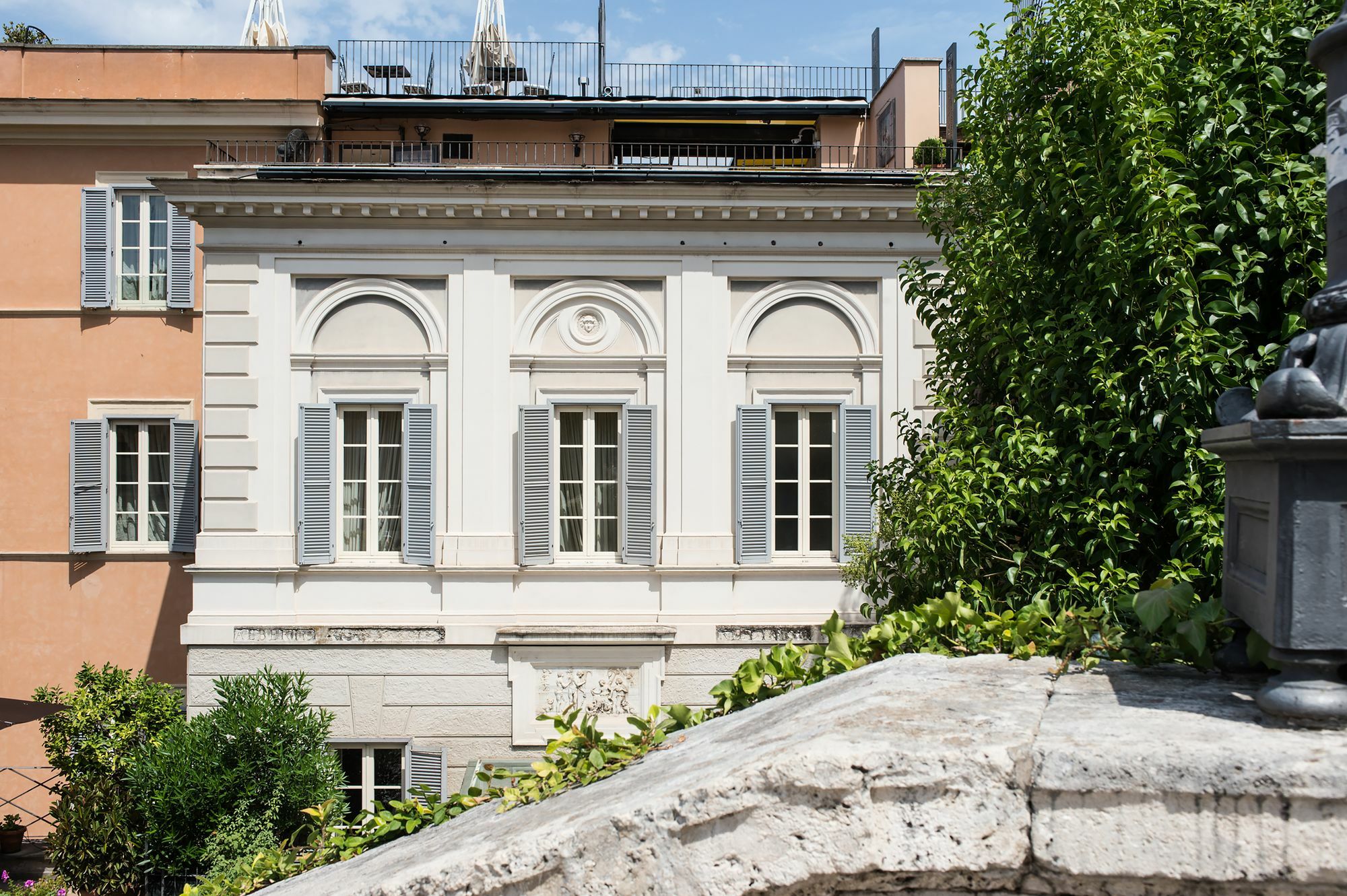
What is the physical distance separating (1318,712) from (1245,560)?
0.69m

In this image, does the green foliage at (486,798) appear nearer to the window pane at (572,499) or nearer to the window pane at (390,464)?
the window pane at (572,499)

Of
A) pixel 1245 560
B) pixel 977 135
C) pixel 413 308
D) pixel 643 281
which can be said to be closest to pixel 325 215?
pixel 413 308

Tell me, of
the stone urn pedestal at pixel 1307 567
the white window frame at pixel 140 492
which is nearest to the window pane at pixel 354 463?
the white window frame at pixel 140 492

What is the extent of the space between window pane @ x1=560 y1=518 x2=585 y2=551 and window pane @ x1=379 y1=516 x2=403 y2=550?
2.05m

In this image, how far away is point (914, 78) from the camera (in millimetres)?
15852

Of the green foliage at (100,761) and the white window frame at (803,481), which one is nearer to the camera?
the green foliage at (100,761)

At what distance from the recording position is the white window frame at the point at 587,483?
12930mm

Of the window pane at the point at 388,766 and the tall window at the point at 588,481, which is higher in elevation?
the tall window at the point at 588,481

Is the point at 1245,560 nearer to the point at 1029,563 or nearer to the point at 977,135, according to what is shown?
the point at 1029,563

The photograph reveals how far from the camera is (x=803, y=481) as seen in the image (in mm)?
13055

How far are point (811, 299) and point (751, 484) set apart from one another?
247 centimetres

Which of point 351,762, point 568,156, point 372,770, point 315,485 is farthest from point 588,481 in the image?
point 568,156

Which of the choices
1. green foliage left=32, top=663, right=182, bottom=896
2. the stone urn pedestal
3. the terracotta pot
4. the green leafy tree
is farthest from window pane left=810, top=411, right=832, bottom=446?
the terracotta pot

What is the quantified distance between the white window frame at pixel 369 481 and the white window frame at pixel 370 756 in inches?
87.2
